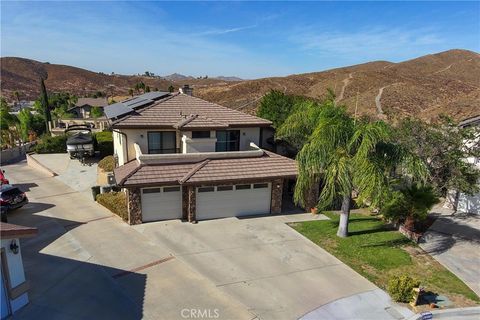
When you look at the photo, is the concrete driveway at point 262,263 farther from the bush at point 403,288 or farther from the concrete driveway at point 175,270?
the bush at point 403,288

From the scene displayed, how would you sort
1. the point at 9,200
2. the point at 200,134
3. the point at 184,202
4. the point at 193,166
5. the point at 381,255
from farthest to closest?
1. the point at 200,134
2. the point at 193,166
3. the point at 9,200
4. the point at 184,202
5. the point at 381,255

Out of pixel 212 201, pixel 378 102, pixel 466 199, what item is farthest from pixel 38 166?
pixel 378 102

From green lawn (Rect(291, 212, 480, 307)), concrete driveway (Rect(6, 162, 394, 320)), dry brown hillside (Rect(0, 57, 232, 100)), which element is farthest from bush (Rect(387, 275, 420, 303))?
dry brown hillside (Rect(0, 57, 232, 100))

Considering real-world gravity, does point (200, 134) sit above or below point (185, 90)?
below

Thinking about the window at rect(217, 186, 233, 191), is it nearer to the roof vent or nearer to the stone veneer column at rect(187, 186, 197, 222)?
the stone veneer column at rect(187, 186, 197, 222)

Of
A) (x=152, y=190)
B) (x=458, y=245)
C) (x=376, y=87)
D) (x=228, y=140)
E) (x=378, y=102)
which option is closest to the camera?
(x=458, y=245)

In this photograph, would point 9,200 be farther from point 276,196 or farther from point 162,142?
point 276,196
